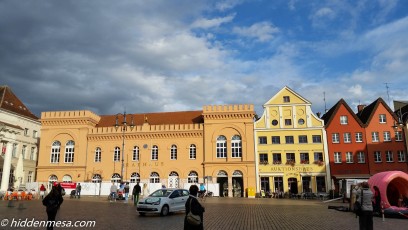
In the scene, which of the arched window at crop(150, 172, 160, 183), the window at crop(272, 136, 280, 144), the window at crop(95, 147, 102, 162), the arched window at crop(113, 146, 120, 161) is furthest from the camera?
the window at crop(95, 147, 102, 162)

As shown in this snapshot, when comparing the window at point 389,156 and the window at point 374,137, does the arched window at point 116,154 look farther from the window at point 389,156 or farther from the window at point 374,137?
the window at point 389,156

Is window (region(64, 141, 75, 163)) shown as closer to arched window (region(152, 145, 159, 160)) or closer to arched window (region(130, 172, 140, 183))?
arched window (region(130, 172, 140, 183))

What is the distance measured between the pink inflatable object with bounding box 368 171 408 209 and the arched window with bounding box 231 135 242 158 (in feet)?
78.8

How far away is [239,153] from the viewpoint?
4669cm

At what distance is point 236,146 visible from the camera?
47.1 m

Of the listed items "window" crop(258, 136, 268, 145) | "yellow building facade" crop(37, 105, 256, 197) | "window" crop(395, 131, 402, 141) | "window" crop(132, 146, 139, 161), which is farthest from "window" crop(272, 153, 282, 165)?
"window" crop(132, 146, 139, 161)

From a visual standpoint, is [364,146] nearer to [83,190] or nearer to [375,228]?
[375,228]

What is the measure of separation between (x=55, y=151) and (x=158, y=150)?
1577 centimetres

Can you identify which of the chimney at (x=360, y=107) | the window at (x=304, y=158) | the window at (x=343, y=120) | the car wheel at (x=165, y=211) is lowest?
the car wheel at (x=165, y=211)

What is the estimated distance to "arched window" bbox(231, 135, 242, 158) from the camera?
4672cm

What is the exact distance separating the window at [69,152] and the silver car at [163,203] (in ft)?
111

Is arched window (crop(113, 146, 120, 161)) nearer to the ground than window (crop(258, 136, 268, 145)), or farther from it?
nearer to the ground

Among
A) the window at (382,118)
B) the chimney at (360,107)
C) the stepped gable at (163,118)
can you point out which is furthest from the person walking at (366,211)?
the chimney at (360,107)

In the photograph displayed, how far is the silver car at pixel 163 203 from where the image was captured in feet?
62.3
